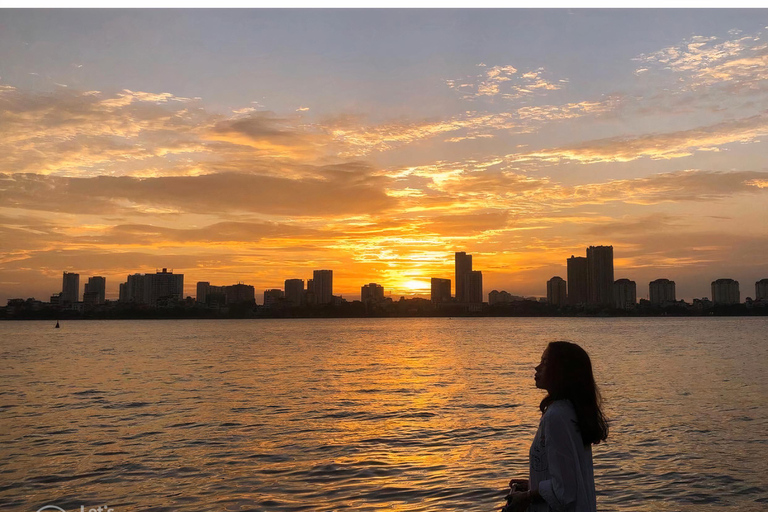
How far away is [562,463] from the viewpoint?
4.86 meters

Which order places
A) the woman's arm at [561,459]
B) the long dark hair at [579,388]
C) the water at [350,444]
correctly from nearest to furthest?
the woman's arm at [561,459]
the long dark hair at [579,388]
the water at [350,444]

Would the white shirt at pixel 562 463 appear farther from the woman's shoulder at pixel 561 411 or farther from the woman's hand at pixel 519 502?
the woman's hand at pixel 519 502

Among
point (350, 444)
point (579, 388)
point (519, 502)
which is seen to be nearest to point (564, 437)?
point (579, 388)

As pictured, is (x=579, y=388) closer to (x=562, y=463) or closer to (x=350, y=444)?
(x=562, y=463)

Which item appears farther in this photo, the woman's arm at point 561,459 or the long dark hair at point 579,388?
the long dark hair at point 579,388

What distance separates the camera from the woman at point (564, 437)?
4863mm

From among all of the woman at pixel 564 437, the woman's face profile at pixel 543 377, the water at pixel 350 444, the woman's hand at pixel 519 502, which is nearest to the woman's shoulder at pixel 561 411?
the woman at pixel 564 437

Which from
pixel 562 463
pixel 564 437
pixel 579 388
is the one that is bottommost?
pixel 562 463

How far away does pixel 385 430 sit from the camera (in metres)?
21.7

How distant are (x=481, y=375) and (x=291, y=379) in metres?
13.4

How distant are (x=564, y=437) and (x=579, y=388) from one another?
43 centimetres

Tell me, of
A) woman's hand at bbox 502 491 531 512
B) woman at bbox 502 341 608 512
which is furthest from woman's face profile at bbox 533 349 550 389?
woman's hand at bbox 502 491 531 512

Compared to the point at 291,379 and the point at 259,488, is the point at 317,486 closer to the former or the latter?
the point at 259,488

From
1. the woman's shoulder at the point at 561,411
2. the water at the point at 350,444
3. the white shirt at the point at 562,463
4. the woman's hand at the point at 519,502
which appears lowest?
the water at the point at 350,444
